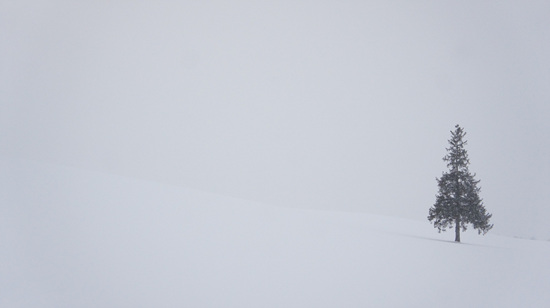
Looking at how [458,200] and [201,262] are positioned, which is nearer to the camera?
[201,262]

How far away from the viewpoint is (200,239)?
40.9ft

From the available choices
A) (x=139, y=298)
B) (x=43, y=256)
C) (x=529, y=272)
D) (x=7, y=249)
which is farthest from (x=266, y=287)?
(x=529, y=272)

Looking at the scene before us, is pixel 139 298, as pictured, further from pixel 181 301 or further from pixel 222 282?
pixel 222 282

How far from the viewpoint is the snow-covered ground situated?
8406mm

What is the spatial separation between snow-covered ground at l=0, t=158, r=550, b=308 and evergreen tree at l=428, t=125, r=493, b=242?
12.9 ft

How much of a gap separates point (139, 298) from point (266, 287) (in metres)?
3.80

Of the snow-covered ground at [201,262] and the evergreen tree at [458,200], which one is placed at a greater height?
the evergreen tree at [458,200]

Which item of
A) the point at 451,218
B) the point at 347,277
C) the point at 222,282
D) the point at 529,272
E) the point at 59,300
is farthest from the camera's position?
the point at 451,218

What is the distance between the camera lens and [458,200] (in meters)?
21.7

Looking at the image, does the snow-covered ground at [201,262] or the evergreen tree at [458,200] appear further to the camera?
the evergreen tree at [458,200]

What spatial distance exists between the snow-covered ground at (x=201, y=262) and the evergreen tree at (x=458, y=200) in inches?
154

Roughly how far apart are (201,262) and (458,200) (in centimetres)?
2028

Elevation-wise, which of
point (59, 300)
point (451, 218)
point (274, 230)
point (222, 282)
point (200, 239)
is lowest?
point (59, 300)

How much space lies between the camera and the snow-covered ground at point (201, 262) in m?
8.41
